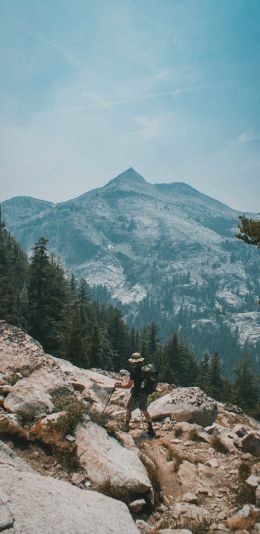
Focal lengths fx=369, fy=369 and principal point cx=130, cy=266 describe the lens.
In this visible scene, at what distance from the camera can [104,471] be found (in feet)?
27.2

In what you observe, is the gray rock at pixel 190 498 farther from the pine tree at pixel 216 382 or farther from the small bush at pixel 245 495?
the pine tree at pixel 216 382

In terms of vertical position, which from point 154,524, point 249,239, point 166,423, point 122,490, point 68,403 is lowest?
point 166,423

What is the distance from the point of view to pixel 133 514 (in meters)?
7.74

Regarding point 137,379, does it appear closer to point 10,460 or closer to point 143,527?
point 143,527

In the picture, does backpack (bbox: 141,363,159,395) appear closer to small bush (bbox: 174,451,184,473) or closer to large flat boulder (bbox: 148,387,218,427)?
small bush (bbox: 174,451,184,473)

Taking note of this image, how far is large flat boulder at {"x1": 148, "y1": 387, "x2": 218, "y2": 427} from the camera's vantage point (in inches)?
594

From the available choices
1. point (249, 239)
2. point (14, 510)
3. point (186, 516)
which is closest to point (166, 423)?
point (186, 516)

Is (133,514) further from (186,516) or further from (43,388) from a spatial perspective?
(43,388)

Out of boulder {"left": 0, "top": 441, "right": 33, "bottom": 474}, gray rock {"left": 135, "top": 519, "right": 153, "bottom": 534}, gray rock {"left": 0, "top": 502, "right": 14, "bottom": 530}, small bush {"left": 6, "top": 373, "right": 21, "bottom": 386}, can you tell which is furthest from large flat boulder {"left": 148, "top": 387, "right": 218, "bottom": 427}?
gray rock {"left": 0, "top": 502, "right": 14, "bottom": 530}

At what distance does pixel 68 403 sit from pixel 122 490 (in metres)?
3.47

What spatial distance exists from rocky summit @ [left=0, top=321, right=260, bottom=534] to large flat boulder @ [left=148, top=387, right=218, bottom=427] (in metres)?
1.06

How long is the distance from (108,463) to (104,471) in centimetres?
31

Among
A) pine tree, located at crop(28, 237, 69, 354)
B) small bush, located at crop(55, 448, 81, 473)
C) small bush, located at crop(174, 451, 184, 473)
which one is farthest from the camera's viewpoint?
pine tree, located at crop(28, 237, 69, 354)

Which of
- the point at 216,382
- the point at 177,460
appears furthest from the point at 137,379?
the point at 216,382
